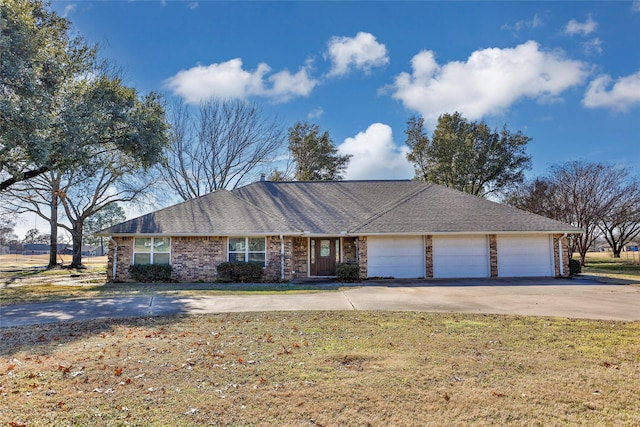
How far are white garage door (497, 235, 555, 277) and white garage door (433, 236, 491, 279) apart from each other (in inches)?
28.0

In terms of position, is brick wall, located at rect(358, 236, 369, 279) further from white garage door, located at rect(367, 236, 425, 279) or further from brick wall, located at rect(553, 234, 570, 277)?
brick wall, located at rect(553, 234, 570, 277)

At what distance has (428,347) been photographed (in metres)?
5.97

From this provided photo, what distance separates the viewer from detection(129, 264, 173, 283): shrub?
1728cm

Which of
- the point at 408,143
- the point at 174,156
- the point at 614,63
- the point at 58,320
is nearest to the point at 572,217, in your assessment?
the point at 408,143

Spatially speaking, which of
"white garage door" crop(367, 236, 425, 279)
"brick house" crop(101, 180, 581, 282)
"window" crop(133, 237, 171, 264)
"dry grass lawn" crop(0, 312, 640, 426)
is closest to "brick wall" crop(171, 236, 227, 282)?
"brick house" crop(101, 180, 581, 282)

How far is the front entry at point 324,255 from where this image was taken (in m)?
19.1

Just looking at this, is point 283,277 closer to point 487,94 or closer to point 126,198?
point 487,94

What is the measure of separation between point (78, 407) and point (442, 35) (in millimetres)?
14787

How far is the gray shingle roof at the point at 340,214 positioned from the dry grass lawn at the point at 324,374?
9974 millimetres

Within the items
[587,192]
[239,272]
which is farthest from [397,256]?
[587,192]

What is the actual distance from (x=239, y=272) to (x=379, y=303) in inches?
326

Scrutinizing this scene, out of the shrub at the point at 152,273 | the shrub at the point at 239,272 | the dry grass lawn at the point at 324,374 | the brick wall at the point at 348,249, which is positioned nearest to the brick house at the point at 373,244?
the brick wall at the point at 348,249

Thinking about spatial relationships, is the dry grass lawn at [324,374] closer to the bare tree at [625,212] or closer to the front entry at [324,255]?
the front entry at [324,255]

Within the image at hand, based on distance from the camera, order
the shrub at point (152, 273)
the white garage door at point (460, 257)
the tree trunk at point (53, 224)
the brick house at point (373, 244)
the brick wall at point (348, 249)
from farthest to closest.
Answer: the tree trunk at point (53, 224)
the brick wall at point (348, 249)
the white garage door at point (460, 257)
the brick house at point (373, 244)
the shrub at point (152, 273)
